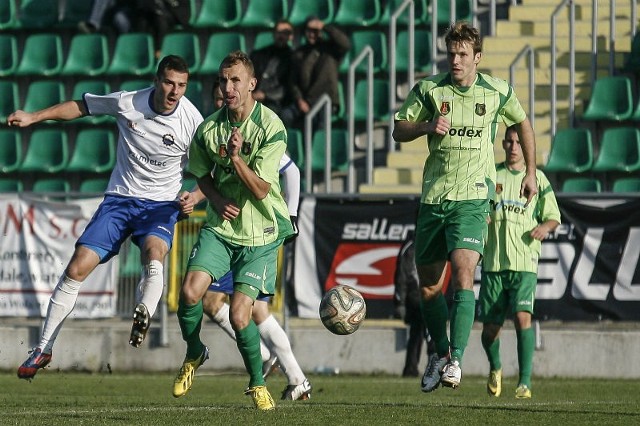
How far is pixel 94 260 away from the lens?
9.92m

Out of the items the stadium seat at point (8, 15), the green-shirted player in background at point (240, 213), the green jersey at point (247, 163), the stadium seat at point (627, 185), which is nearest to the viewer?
the green-shirted player in background at point (240, 213)

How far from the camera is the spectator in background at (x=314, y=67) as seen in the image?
17.5 meters

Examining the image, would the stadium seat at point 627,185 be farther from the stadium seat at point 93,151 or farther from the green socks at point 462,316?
the green socks at point 462,316

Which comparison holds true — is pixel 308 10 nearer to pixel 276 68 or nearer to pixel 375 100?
pixel 276 68

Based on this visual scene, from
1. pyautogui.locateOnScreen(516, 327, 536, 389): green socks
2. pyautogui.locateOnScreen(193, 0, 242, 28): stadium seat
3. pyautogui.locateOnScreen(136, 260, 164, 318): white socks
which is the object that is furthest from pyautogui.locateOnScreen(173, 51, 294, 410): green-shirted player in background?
pyautogui.locateOnScreen(193, 0, 242, 28): stadium seat

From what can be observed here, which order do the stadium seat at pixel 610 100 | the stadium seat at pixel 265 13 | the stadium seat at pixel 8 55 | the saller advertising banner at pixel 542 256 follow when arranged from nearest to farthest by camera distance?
the saller advertising banner at pixel 542 256 → the stadium seat at pixel 610 100 → the stadium seat at pixel 265 13 → the stadium seat at pixel 8 55

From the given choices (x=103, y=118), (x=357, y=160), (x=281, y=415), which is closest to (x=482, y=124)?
(x=281, y=415)

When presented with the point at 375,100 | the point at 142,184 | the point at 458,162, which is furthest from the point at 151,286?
the point at 375,100

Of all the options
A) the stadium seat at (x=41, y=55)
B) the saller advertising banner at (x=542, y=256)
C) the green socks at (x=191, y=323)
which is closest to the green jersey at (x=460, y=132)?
the green socks at (x=191, y=323)

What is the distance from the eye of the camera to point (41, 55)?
2012 centimetres

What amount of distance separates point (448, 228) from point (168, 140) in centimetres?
228

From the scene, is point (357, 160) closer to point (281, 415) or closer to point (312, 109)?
point (312, 109)

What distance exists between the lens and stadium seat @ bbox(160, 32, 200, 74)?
1922 centimetres

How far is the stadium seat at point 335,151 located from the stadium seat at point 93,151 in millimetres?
2973
